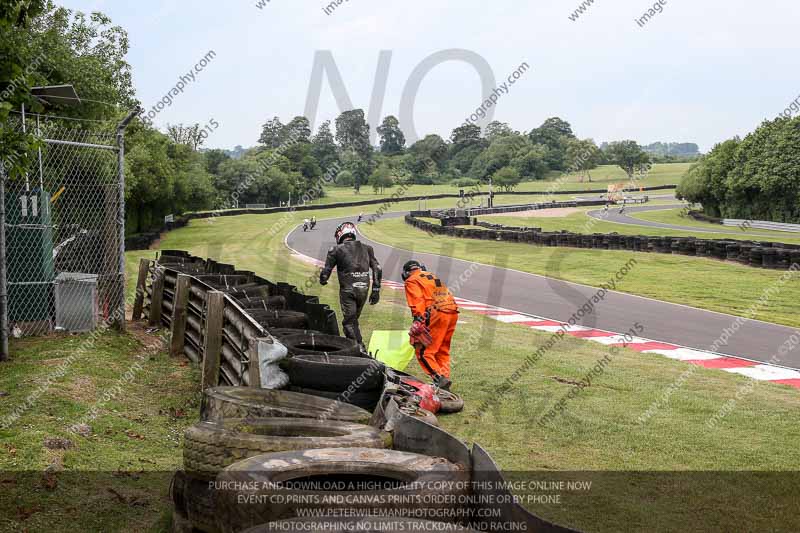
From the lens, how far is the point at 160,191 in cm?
4853

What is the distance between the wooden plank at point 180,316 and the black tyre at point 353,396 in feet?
16.5

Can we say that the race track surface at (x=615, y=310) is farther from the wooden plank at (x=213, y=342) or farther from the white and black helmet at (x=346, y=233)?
the wooden plank at (x=213, y=342)

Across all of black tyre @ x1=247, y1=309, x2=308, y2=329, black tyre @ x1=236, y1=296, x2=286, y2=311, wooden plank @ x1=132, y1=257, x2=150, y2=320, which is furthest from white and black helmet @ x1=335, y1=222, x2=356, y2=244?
wooden plank @ x1=132, y1=257, x2=150, y2=320

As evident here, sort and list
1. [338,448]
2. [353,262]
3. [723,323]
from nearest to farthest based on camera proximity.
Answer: [338,448], [353,262], [723,323]

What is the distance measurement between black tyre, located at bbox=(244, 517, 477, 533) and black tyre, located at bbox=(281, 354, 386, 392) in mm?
3372

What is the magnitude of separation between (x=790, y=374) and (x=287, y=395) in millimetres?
8288

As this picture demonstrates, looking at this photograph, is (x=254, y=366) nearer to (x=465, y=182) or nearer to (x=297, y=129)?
(x=465, y=182)

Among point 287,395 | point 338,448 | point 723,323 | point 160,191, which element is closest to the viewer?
point 338,448

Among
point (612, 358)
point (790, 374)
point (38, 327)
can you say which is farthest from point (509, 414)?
point (38, 327)

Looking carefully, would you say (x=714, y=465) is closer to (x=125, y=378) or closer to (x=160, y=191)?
(x=125, y=378)

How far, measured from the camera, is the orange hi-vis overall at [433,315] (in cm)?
884

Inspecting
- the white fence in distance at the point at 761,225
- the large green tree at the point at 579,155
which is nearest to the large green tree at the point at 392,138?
the large green tree at the point at 579,155

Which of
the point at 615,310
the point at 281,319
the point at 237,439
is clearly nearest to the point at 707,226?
the point at 615,310

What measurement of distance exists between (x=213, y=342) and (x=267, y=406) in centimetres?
350
